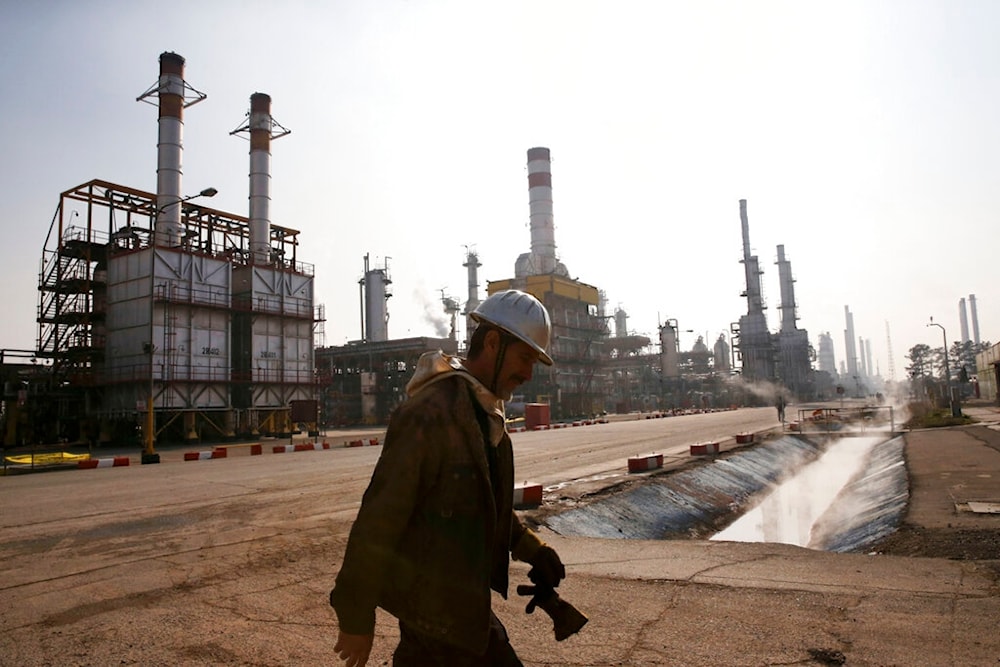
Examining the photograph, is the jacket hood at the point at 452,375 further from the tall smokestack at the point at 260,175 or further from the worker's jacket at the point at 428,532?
the tall smokestack at the point at 260,175

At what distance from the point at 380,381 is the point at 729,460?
44.7 meters

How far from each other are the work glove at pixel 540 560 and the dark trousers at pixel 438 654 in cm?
44

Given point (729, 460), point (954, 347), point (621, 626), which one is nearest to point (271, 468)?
point (729, 460)

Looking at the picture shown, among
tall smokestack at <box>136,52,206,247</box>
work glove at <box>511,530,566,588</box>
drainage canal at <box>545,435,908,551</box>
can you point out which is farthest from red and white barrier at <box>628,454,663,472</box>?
tall smokestack at <box>136,52,206,247</box>

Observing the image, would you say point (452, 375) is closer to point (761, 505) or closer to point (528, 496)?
point (528, 496)

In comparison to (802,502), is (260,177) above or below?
above

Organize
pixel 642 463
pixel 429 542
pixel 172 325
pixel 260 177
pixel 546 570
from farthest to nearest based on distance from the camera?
1. pixel 260 177
2. pixel 172 325
3. pixel 642 463
4. pixel 546 570
5. pixel 429 542

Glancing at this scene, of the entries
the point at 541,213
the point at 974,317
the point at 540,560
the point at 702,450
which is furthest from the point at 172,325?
the point at 974,317

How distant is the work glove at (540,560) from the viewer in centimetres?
260

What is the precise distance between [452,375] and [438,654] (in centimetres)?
88

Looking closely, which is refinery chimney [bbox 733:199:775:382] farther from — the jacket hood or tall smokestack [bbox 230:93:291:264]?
the jacket hood

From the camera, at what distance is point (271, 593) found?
538cm

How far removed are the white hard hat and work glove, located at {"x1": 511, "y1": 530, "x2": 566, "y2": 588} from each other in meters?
0.79

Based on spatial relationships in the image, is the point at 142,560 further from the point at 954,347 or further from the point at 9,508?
the point at 954,347
